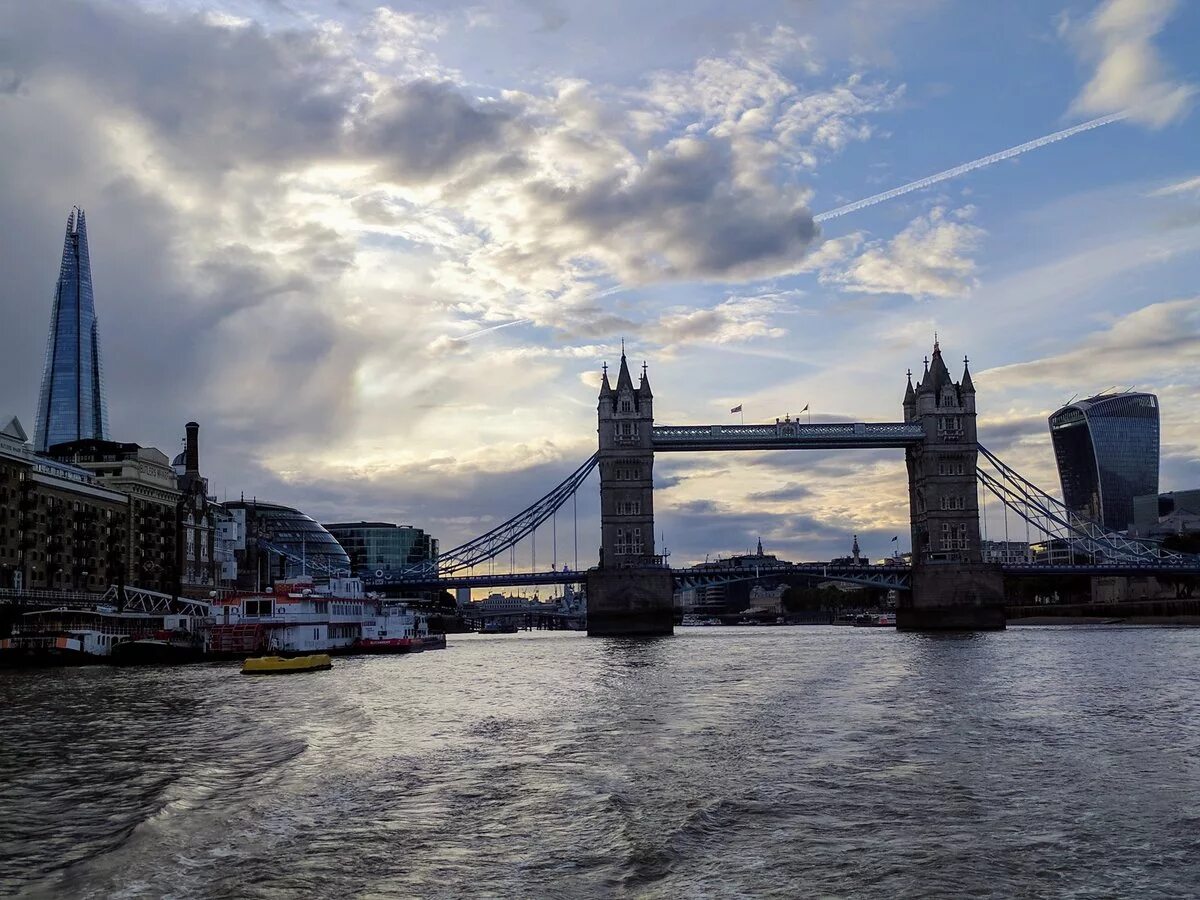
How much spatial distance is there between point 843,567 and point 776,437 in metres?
16.1

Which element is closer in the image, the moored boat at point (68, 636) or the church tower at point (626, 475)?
the moored boat at point (68, 636)

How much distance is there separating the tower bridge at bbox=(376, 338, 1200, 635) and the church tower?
0.33ft

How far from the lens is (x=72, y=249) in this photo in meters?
175

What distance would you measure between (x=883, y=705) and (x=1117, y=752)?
1163cm

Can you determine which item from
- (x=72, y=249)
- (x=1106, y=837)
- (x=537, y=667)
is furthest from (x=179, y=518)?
(x=1106, y=837)

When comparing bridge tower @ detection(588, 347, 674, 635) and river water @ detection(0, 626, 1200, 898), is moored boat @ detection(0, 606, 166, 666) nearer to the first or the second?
river water @ detection(0, 626, 1200, 898)

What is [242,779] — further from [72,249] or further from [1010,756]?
[72,249]

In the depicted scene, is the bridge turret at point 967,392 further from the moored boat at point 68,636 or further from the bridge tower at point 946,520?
the moored boat at point 68,636

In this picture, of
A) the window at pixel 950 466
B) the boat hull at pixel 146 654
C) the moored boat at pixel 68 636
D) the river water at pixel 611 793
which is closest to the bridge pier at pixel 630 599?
the window at pixel 950 466

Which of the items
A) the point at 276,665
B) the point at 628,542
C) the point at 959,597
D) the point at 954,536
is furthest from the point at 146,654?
the point at 954,536

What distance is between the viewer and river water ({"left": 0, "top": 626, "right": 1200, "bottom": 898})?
54.9 ft

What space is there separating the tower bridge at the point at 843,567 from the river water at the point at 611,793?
2767 inches

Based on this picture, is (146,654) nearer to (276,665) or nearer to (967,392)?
(276,665)

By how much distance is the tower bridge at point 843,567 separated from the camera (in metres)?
115
